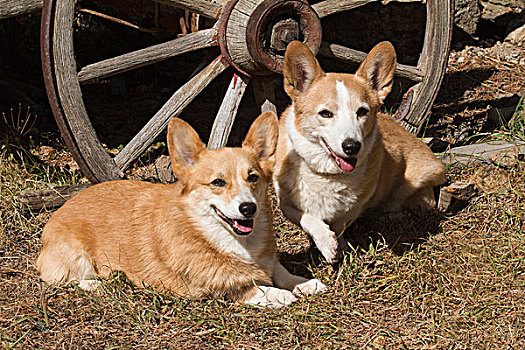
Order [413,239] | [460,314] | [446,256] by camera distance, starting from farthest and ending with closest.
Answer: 1. [413,239]
2. [446,256]
3. [460,314]

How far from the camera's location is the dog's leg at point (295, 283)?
9.69 feet

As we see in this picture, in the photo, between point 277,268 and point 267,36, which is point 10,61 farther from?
point 277,268

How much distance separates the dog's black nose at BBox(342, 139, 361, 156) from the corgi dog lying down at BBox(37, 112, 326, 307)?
1.26 ft

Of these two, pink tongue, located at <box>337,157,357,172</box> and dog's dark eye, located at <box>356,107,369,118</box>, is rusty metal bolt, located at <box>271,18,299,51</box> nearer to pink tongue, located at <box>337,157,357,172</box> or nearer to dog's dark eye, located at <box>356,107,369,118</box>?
dog's dark eye, located at <box>356,107,369,118</box>

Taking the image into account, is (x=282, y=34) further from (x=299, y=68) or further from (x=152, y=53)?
(x=152, y=53)

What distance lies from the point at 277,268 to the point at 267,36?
1.47m

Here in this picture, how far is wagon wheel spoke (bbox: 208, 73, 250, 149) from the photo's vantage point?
3812mm

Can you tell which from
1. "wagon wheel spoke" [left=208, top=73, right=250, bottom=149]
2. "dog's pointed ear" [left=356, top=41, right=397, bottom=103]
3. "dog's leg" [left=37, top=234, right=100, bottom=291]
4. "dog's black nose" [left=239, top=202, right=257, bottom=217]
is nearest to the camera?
"dog's black nose" [left=239, top=202, right=257, bottom=217]

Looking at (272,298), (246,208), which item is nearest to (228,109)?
(246,208)

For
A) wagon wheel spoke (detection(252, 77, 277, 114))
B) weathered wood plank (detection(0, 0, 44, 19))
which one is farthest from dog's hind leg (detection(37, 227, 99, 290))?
wagon wheel spoke (detection(252, 77, 277, 114))

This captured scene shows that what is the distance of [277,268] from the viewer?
3.09 meters

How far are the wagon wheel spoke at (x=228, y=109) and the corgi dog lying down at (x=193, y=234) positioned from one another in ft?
2.74

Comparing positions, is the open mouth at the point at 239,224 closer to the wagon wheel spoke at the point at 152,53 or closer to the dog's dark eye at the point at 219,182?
the dog's dark eye at the point at 219,182

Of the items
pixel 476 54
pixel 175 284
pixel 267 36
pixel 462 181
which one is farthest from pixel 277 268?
pixel 476 54
